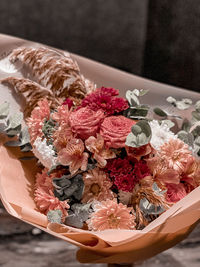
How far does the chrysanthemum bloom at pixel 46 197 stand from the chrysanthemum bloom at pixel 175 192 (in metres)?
0.19

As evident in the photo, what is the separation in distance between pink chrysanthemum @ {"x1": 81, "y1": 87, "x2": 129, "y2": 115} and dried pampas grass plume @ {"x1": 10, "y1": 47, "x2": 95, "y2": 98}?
144mm

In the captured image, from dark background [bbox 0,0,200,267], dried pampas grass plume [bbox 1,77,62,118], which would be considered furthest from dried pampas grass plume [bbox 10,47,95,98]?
dark background [bbox 0,0,200,267]

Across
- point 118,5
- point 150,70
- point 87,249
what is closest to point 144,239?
point 87,249

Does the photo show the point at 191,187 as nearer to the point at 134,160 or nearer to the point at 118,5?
the point at 134,160

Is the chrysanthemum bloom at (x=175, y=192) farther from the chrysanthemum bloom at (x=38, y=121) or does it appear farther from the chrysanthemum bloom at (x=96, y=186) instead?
the chrysanthemum bloom at (x=38, y=121)

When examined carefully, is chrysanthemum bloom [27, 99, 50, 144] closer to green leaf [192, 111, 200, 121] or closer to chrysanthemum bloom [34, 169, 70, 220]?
chrysanthemum bloom [34, 169, 70, 220]

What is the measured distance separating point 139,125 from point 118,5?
4.97 feet

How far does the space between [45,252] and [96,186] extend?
0.61 meters

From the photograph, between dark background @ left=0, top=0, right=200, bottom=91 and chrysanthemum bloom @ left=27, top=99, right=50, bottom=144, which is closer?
chrysanthemum bloom @ left=27, top=99, right=50, bottom=144

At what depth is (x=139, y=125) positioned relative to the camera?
0.74 metres

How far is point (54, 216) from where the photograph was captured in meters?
0.72

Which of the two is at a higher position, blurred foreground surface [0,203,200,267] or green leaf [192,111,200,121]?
green leaf [192,111,200,121]

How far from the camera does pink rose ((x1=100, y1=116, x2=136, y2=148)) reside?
0.73 m

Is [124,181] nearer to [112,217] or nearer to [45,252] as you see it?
[112,217]
